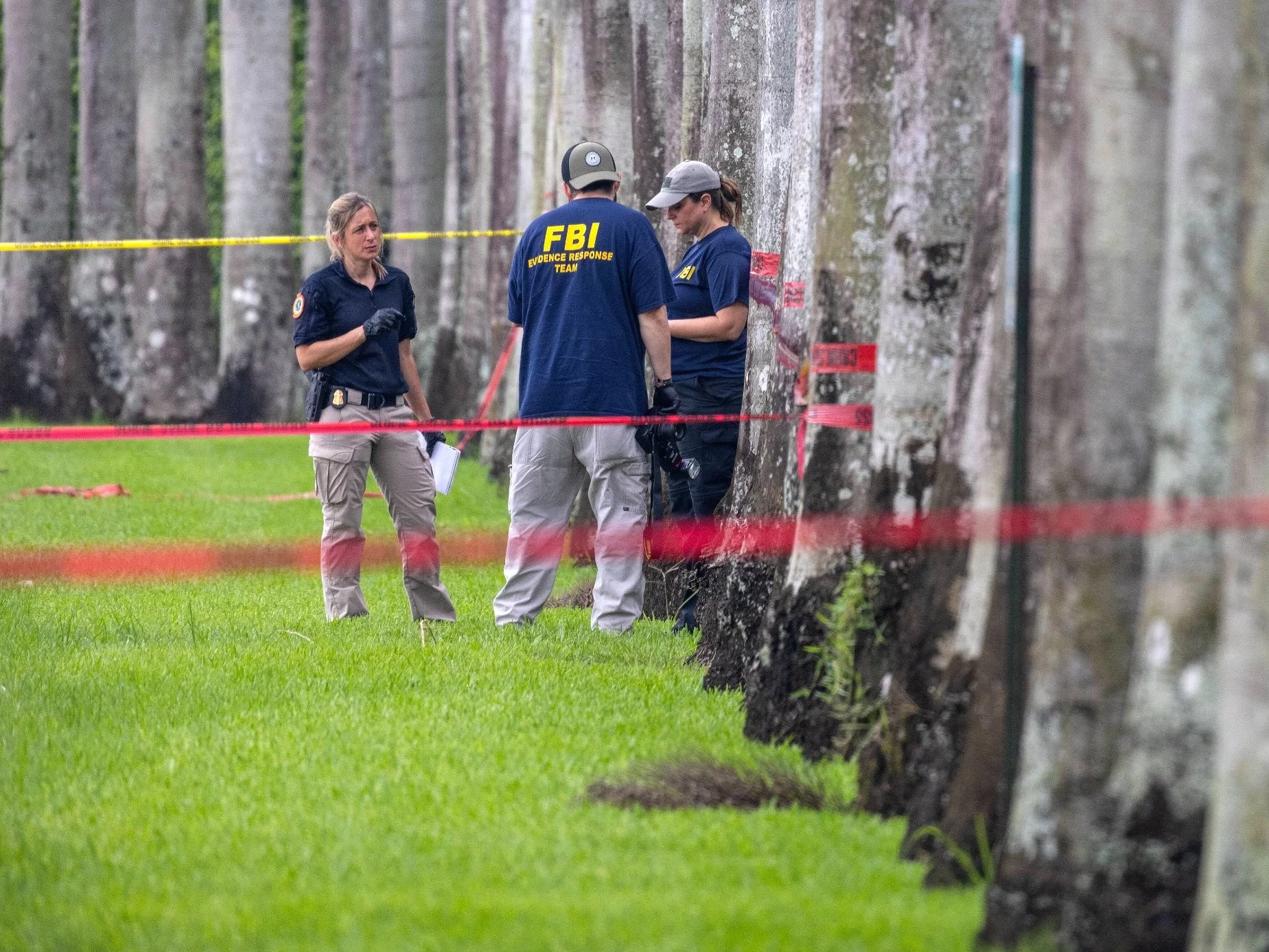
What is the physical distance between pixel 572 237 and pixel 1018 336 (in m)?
4.55

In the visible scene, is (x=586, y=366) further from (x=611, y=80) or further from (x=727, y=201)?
(x=611, y=80)

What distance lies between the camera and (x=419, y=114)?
27891 millimetres

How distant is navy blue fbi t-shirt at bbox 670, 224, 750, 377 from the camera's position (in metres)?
9.54

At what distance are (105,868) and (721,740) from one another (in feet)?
7.57

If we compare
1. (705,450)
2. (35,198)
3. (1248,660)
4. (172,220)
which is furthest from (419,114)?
(1248,660)

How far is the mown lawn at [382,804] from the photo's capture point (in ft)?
15.5

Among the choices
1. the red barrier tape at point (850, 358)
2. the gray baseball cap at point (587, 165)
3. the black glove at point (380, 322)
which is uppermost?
the gray baseball cap at point (587, 165)

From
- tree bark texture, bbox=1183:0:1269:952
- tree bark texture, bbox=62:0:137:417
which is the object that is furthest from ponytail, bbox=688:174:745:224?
tree bark texture, bbox=62:0:137:417

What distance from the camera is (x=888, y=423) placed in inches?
257

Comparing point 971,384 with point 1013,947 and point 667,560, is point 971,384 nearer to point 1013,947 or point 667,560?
point 1013,947

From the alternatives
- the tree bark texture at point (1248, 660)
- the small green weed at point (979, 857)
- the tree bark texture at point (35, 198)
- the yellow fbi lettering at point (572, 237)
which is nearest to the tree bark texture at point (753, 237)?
the yellow fbi lettering at point (572, 237)

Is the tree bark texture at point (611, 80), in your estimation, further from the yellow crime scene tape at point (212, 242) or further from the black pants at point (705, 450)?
the black pants at point (705, 450)

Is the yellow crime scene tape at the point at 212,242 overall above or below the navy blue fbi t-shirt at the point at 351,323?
above

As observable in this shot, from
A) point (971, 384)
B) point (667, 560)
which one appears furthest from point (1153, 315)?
point (667, 560)
